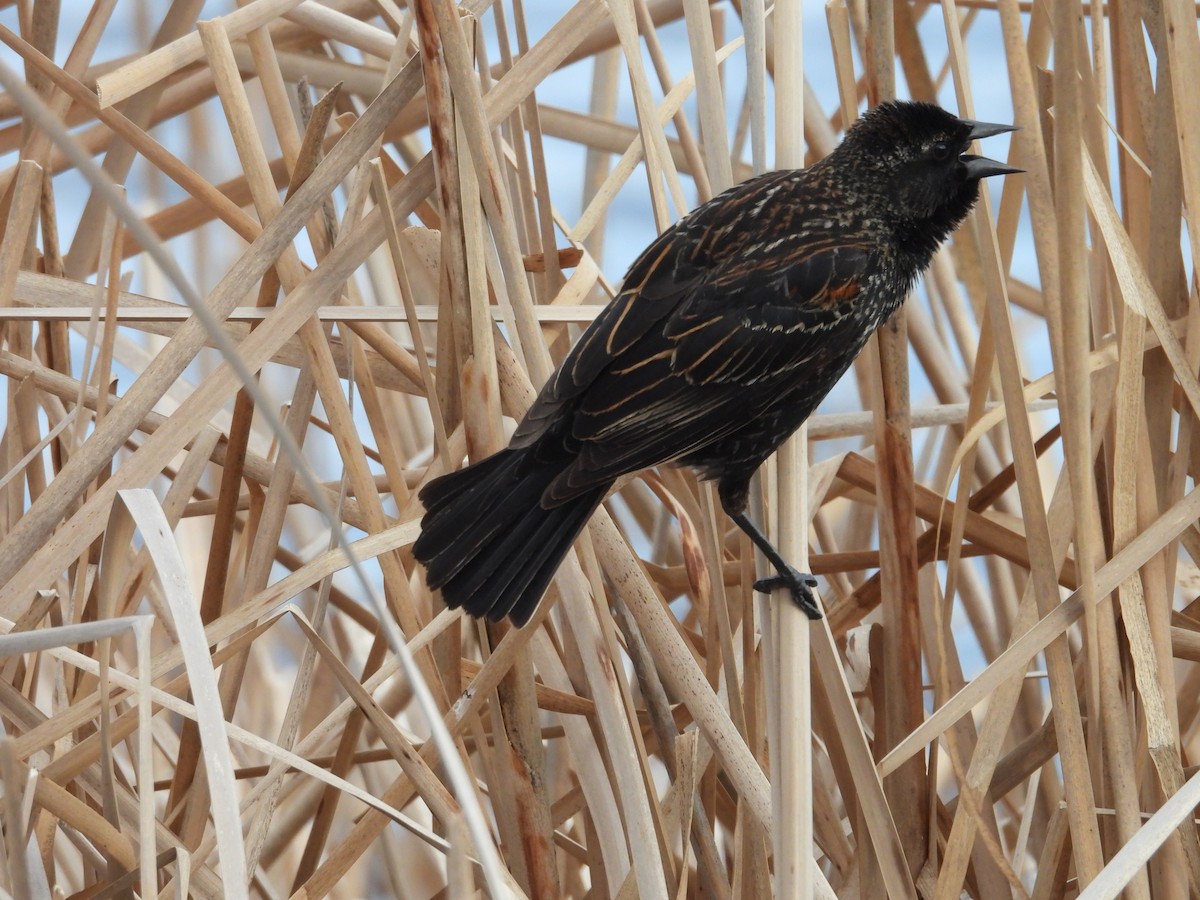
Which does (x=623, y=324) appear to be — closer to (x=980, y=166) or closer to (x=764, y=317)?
(x=764, y=317)

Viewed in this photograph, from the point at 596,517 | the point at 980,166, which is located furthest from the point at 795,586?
the point at 980,166

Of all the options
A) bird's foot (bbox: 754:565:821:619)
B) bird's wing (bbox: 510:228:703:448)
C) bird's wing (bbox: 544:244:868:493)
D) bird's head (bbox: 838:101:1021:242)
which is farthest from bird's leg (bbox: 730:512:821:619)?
bird's head (bbox: 838:101:1021:242)

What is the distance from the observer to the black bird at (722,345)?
187cm

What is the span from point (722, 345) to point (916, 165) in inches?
20.0

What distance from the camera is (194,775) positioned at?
1992 millimetres

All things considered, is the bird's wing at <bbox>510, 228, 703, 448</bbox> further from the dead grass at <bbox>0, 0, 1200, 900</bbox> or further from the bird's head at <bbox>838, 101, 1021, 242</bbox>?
the bird's head at <bbox>838, 101, 1021, 242</bbox>

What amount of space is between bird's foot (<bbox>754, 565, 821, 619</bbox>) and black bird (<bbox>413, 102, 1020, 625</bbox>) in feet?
0.11

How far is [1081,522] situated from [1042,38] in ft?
2.47

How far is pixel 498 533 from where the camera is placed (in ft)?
6.26

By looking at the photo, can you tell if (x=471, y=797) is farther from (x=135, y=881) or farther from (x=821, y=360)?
(x=821, y=360)

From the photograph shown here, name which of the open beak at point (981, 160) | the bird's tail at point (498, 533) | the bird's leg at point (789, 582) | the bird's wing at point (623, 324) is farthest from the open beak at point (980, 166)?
the bird's tail at point (498, 533)

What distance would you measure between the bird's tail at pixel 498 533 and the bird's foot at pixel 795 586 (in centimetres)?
31

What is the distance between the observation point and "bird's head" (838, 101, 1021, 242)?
2.14m

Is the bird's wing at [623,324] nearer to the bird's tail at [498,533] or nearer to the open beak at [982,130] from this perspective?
the bird's tail at [498,533]
